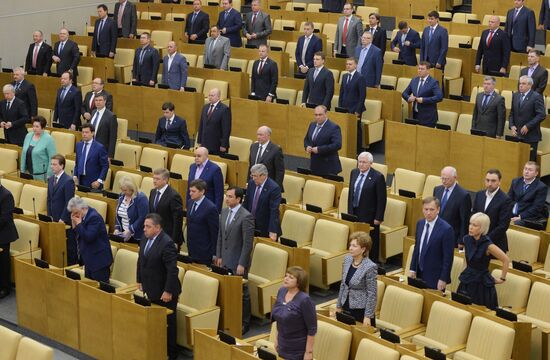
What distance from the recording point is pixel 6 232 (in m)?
9.66

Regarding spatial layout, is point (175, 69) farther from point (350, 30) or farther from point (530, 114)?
point (530, 114)

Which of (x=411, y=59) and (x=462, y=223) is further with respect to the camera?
(x=411, y=59)

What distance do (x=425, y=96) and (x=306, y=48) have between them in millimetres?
2389

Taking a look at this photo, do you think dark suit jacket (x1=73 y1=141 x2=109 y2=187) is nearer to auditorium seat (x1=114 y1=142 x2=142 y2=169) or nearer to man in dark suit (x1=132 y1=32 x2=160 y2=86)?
auditorium seat (x1=114 y1=142 x2=142 y2=169)

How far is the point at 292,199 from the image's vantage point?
10945 mm

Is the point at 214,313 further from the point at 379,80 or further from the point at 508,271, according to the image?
the point at 379,80

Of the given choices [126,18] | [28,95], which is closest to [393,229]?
[28,95]

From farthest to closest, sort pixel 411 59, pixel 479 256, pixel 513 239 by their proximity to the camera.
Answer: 1. pixel 411 59
2. pixel 513 239
3. pixel 479 256

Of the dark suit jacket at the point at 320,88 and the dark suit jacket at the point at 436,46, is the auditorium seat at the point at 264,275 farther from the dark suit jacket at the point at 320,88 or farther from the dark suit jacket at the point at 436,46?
the dark suit jacket at the point at 436,46

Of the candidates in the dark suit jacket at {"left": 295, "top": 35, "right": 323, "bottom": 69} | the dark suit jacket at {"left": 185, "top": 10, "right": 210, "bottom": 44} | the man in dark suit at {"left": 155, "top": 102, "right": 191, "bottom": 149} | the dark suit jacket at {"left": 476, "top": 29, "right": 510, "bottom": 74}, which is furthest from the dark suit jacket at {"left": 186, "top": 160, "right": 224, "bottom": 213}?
the dark suit jacket at {"left": 185, "top": 10, "right": 210, "bottom": 44}

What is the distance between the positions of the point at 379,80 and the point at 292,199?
2.85 meters

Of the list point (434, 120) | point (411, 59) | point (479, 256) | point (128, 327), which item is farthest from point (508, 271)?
point (411, 59)

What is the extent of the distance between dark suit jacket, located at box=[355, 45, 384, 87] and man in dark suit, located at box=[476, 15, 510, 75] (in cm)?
133

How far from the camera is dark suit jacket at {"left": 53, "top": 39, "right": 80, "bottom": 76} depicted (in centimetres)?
1453
